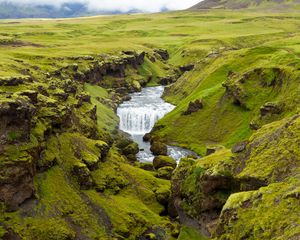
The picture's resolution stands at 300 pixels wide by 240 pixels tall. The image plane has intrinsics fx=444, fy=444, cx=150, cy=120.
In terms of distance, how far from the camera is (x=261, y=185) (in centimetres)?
4856

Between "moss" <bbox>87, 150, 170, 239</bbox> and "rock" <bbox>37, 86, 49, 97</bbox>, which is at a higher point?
"rock" <bbox>37, 86, 49, 97</bbox>

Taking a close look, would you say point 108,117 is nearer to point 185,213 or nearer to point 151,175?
point 151,175

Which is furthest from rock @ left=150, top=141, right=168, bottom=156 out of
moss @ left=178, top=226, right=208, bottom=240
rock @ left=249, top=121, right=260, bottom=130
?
moss @ left=178, top=226, right=208, bottom=240

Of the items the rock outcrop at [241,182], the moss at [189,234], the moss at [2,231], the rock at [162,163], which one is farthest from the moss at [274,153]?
the rock at [162,163]

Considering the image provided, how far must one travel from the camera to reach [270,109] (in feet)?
323

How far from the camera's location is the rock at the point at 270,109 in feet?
320

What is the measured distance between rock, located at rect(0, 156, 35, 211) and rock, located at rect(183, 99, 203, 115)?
6618 cm

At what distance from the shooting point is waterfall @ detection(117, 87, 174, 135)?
129 metres

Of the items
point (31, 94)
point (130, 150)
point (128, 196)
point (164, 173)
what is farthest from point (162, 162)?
point (31, 94)

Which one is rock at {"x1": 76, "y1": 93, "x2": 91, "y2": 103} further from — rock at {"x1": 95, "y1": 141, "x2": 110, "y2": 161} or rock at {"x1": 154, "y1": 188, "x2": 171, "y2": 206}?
rock at {"x1": 154, "y1": 188, "x2": 171, "y2": 206}

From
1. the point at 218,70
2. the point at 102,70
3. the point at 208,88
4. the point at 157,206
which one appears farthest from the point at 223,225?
the point at 102,70

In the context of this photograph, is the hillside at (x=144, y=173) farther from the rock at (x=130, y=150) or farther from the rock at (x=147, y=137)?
the rock at (x=147, y=137)

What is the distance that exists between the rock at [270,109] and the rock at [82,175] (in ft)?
152

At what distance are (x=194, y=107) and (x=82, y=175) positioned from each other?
58.1 meters
